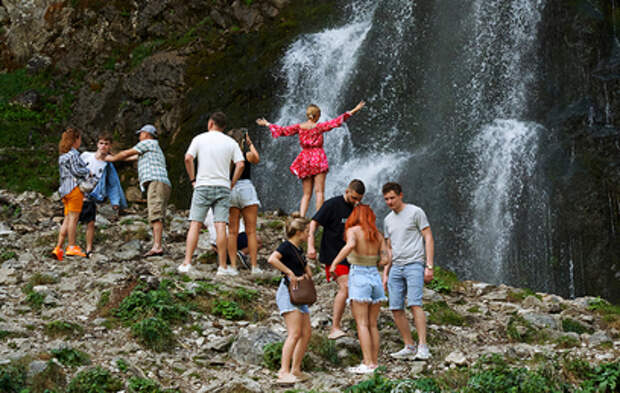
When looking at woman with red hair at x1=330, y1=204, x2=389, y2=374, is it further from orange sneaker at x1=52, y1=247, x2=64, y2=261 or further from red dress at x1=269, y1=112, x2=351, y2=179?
orange sneaker at x1=52, y1=247, x2=64, y2=261

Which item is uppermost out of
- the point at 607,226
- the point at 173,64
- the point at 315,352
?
the point at 173,64

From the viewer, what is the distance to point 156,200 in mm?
10492

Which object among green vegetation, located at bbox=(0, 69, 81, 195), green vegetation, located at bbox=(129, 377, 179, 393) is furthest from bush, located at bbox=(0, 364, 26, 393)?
green vegetation, located at bbox=(0, 69, 81, 195)

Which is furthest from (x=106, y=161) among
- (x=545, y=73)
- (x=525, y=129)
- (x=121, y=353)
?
(x=545, y=73)

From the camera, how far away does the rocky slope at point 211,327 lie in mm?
6539

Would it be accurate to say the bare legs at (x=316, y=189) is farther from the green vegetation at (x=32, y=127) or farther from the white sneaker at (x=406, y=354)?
the green vegetation at (x=32, y=127)

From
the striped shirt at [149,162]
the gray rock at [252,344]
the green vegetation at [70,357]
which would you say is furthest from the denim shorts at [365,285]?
the striped shirt at [149,162]

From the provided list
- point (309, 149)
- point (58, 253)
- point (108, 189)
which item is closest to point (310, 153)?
point (309, 149)

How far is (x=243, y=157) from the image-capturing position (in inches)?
380

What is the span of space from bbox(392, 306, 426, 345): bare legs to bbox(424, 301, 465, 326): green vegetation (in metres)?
1.55

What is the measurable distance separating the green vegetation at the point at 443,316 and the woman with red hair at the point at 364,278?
208cm

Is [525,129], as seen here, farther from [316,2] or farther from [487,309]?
[316,2]

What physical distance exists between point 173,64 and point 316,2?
5512 millimetres

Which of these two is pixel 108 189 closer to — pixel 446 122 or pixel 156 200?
pixel 156 200
